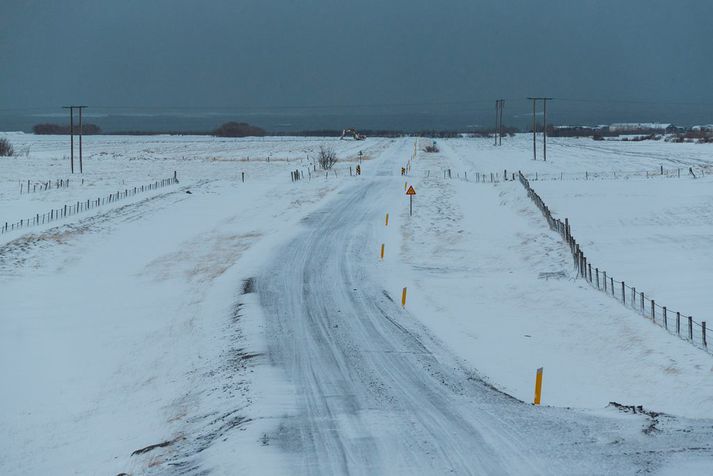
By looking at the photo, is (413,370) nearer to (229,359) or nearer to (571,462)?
(229,359)

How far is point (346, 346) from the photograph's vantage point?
65.2 feet

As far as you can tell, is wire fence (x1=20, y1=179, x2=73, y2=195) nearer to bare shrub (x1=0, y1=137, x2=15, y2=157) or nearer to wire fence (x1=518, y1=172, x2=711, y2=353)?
wire fence (x1=518, y1=172, x2=711, y2=353)

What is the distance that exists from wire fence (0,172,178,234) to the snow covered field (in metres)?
1.37

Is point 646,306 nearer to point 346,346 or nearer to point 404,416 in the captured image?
A: point 346,346

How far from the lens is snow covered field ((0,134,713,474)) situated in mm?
13039

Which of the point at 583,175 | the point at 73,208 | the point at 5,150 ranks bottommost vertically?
the point at 73,208

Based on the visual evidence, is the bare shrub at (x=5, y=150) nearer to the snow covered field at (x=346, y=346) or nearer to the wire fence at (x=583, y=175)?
the wire fence at (x=583, y=175)

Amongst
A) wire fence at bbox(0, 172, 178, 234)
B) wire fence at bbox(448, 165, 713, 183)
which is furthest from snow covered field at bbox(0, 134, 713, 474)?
wire fence at bbox(448, 165, 713, 183)

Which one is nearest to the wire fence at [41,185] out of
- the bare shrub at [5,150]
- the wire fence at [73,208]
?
the wire fence at [73,208]

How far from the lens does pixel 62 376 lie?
19125 millimetres

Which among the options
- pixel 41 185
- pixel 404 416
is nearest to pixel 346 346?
pixel 404 416

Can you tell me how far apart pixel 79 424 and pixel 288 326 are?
687cm

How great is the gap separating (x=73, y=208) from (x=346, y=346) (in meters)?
34.1

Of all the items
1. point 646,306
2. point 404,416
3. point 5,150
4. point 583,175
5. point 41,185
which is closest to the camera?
point 404,416
